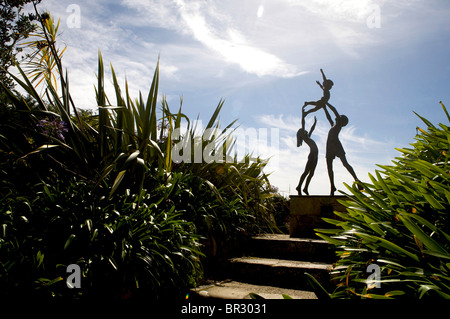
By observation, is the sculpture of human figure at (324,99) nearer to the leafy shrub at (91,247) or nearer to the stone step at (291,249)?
the stone step at (291,249)

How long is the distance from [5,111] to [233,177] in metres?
2.27

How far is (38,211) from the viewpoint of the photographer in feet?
6.00

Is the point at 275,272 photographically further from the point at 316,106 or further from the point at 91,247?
the point at 316,106

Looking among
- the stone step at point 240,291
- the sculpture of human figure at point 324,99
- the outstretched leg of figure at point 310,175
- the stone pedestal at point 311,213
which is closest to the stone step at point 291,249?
the stone step at point 240,291

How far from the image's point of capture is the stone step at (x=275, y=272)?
259 centimetres

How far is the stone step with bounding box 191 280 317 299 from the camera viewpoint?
2242mm

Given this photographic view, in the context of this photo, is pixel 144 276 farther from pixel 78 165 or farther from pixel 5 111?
pixel 5 111

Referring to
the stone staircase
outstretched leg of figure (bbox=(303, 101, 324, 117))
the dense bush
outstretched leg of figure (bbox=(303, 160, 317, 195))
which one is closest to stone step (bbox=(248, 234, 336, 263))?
the stone staircase

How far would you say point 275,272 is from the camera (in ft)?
9.05

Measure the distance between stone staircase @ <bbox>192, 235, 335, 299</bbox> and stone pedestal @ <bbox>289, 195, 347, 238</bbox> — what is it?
3.03ft

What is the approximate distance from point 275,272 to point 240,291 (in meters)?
0.50

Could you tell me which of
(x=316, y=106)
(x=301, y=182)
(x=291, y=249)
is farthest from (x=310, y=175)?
(x=291, y=249)

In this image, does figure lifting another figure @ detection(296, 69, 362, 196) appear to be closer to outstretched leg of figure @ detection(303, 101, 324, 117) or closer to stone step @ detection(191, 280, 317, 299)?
outstretched leg of figure @ detection(303, 101, 324, 117)
